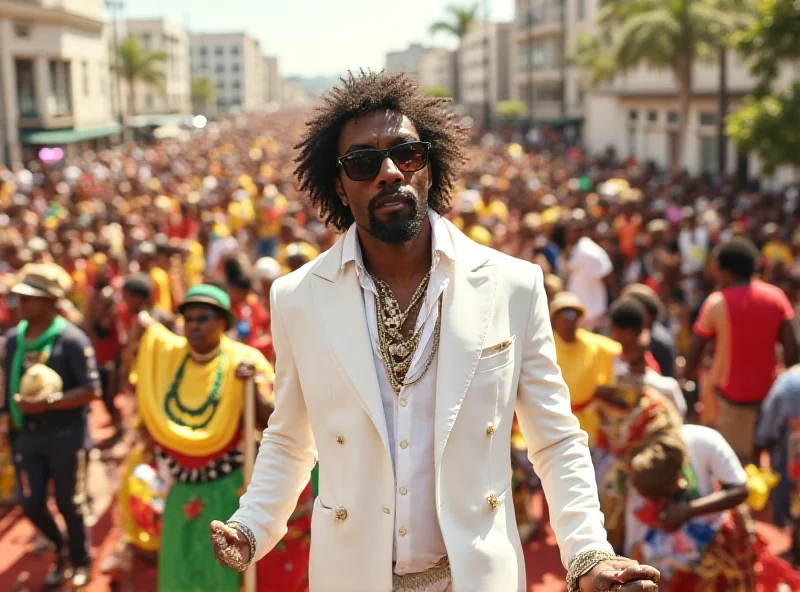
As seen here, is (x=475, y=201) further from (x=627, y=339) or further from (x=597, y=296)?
(x=627, y=339)

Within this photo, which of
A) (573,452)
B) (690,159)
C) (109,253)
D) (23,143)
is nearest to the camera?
(573,452)

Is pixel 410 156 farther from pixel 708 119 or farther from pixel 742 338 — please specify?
pixel 708 119

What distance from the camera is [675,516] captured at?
11.7ft

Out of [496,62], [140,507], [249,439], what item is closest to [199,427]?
[249,439]

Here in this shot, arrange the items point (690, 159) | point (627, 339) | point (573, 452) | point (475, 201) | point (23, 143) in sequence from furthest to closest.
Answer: point (23, 143) → point (690, 159) → point (475, 201) → point (627, 339) → point (573, 452)

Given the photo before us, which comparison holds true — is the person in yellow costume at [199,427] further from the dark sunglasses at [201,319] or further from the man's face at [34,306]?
the man's face at [34,306]

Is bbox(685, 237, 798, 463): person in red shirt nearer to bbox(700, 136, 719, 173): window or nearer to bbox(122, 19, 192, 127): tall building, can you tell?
bbox(700, 136, 719, 173): window

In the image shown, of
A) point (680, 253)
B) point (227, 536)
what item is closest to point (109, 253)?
point (680, 253)

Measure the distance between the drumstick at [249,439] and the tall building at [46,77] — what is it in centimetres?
3537

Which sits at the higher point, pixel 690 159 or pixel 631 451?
pixel 690 159

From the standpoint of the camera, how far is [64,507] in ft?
16.4

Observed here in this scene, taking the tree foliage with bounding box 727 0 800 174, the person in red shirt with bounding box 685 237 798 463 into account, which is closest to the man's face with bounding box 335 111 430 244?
the person in red shirt with bounding box 685 237 798 463

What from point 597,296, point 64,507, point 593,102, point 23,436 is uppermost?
point 593,102

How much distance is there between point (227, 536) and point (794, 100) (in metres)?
9.50
